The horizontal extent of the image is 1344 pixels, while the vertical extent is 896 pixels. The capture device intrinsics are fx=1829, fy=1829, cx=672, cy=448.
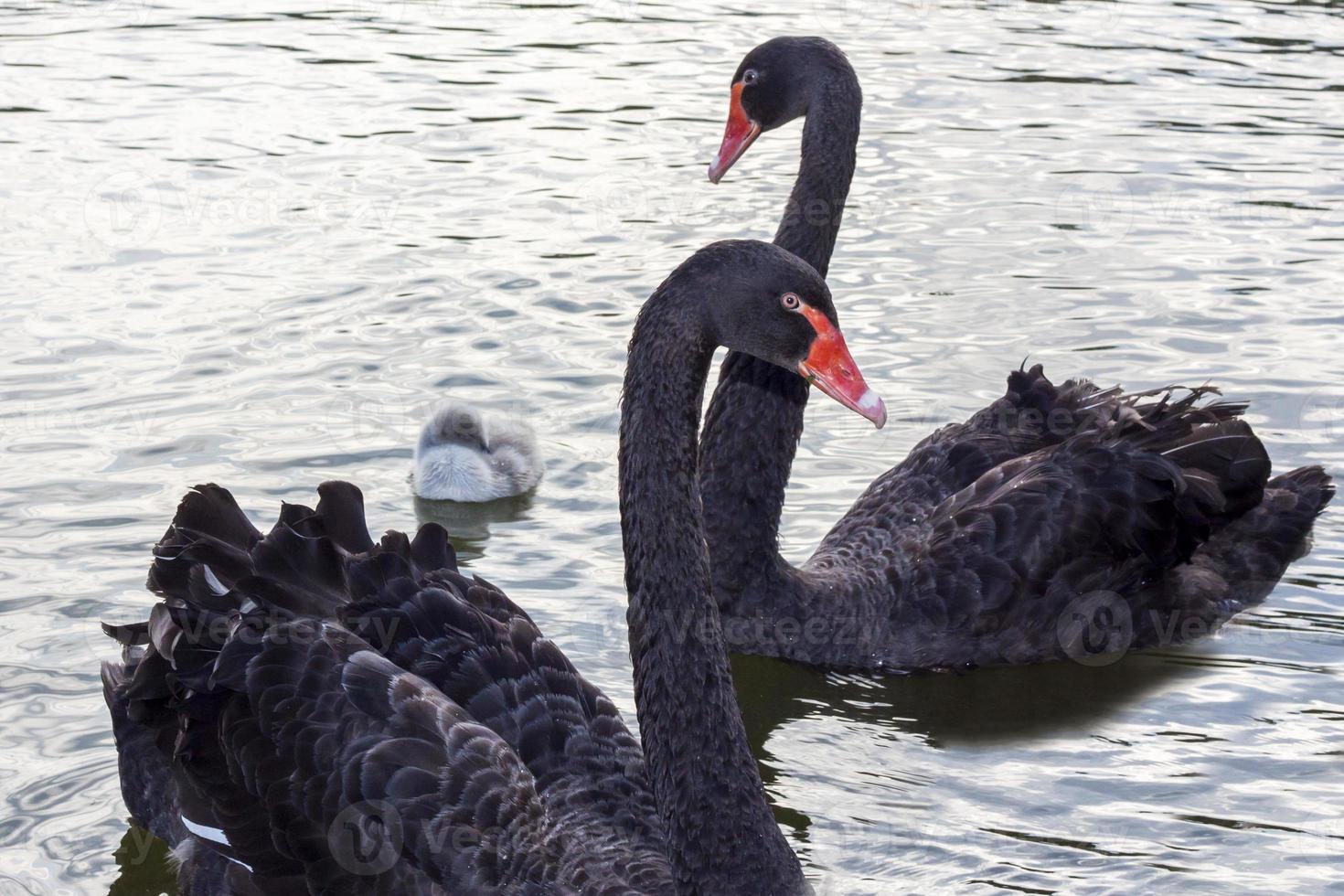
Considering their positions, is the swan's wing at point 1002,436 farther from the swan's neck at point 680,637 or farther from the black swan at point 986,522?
the swan's neck at point 680,637

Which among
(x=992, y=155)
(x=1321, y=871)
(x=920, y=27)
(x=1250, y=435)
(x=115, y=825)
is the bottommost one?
(x=115, y=825)

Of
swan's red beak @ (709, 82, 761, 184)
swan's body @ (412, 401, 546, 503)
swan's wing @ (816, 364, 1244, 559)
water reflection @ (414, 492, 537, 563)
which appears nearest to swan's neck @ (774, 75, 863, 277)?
swan's red beak @ (709, 82, 761, 184)

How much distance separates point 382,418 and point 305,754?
3.55 metres

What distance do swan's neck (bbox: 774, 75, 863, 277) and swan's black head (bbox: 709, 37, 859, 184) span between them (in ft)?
0.18

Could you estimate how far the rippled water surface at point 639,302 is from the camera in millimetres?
5094

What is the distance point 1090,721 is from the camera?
5.56 metres

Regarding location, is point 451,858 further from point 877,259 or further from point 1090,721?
point 877,259

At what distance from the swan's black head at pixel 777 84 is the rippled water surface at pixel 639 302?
1410 mm

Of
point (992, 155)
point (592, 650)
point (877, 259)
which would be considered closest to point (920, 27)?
point (992, 155)

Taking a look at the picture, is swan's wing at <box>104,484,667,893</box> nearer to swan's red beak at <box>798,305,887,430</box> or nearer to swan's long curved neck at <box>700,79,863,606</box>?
swan's red beak at <box>798,305,887,430</box>

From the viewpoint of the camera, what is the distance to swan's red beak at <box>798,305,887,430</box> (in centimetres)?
405

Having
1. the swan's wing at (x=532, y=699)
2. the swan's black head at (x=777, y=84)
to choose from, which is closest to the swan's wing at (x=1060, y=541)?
the swan's black head at (x=777, y=84)

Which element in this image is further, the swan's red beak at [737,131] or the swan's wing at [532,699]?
the swan's red beak at [737,131]

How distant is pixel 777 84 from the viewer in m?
6.36
